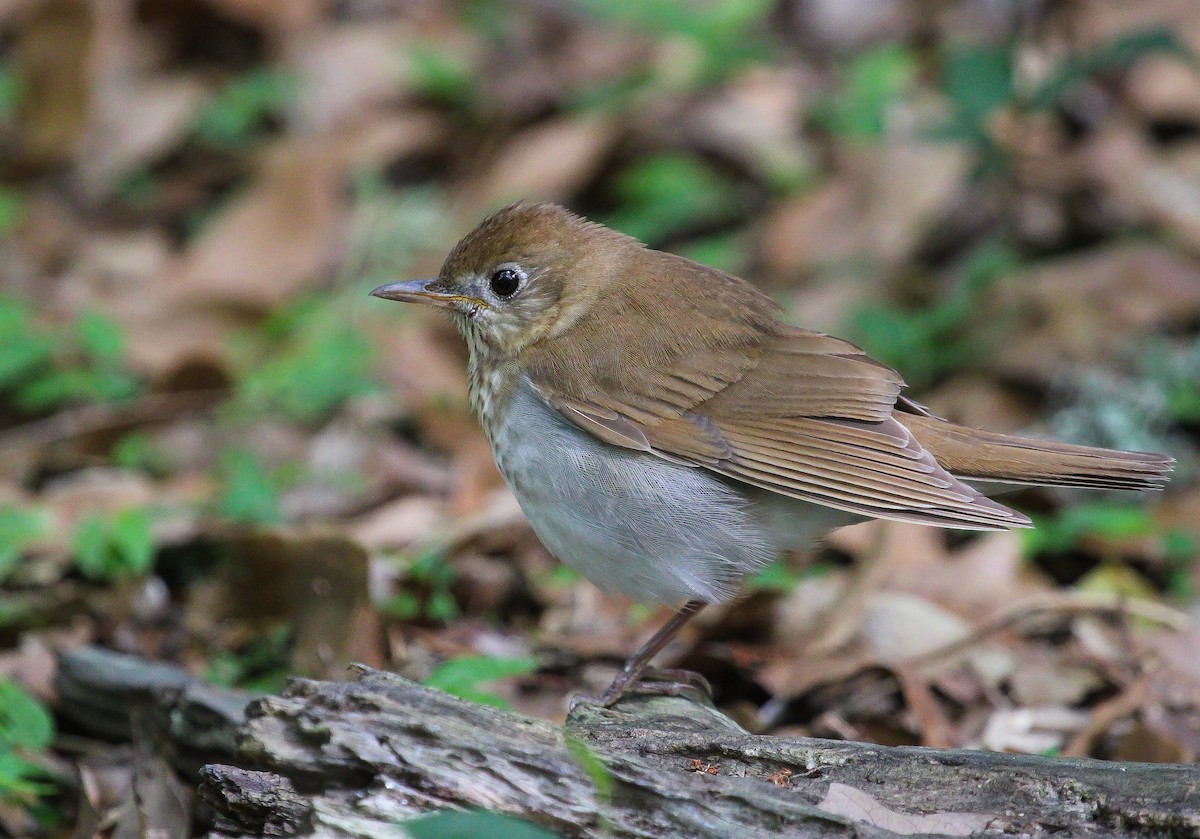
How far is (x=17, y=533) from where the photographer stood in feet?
14.9

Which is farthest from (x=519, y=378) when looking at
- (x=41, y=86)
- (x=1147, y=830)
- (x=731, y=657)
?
(x=41, y=86)

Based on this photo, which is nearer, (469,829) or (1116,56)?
(469,829)

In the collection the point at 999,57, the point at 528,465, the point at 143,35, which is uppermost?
the point at 143,35

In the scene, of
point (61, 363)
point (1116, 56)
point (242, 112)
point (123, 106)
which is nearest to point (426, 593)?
point (61, 363)

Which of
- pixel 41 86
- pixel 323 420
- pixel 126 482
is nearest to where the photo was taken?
pixel 126 482

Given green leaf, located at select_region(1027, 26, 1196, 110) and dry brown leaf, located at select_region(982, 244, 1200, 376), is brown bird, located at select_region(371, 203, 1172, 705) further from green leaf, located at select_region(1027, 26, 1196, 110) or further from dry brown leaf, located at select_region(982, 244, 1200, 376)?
green leaf, located at select_region(1027, 26, 1196, 110)

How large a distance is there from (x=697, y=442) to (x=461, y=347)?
3118mm

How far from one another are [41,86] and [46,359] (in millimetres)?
2917

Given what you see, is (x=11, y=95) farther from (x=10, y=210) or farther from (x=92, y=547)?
(x=92, y=547)

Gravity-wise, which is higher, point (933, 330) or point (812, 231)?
point (812, 231)

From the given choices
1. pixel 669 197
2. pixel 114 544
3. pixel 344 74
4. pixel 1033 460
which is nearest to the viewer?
pixel 1033 460

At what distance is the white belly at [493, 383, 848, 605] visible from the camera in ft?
11.4

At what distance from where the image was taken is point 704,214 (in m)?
7.48

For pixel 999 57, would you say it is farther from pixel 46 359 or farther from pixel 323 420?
pixel 46 359
